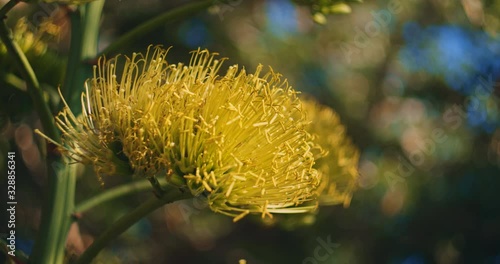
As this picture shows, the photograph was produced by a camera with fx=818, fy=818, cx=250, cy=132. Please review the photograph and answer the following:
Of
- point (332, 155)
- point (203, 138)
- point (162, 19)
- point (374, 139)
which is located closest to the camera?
point (203, 138)

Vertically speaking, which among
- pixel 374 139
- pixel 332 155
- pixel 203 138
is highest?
pixel 203 138

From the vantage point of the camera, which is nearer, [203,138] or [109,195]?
[203,138]

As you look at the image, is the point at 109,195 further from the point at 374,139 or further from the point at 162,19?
the point at 374,139

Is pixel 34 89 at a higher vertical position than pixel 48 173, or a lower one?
higher

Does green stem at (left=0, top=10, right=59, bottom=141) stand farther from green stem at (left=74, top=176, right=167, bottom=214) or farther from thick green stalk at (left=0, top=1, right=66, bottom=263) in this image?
green stem at (left=74, top=176, right=167, bottom=214)

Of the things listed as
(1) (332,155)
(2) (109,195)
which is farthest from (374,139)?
(2) (109,195)

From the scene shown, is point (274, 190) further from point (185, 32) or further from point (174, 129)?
point (185, 32)
